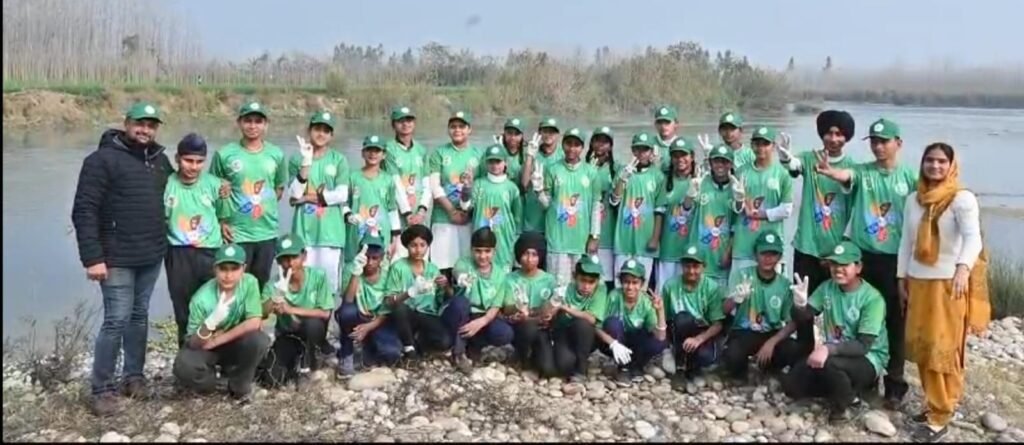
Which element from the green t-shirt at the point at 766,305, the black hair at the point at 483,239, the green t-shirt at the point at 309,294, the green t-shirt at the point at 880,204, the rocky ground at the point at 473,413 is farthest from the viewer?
the black hair at the point at 483,239

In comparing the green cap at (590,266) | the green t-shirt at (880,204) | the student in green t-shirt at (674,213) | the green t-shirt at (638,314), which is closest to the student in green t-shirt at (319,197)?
the green cap at (590,266)

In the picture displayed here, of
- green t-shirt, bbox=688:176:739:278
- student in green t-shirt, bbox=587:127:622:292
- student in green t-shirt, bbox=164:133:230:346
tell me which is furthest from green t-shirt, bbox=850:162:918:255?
student in green t-shirt, bbox=164:133:230:346

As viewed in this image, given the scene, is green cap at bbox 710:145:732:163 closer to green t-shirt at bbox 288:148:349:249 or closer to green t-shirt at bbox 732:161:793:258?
green t-shirt at bbox 732:161:793:258

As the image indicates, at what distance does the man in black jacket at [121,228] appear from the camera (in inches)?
181

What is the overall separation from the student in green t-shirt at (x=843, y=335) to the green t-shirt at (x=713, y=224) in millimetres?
734

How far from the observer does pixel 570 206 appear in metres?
6.04

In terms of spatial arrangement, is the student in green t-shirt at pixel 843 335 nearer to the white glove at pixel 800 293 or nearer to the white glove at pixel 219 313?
the white glove at pixel 800 293

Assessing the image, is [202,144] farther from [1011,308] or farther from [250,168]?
[1011,308]

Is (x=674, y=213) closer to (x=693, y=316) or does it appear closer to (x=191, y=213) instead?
(x=693, y=316)

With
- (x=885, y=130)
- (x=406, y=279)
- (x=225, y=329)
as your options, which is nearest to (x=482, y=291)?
(x=406, y=279)

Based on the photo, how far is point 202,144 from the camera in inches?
197

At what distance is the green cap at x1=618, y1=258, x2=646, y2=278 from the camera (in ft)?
18.2

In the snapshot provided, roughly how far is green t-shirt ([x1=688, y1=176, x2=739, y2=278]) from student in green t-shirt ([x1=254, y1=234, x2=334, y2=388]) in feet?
7.11

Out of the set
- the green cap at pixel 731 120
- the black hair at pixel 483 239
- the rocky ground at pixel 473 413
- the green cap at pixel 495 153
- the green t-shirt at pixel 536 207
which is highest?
the green cap at pixel 731 120
